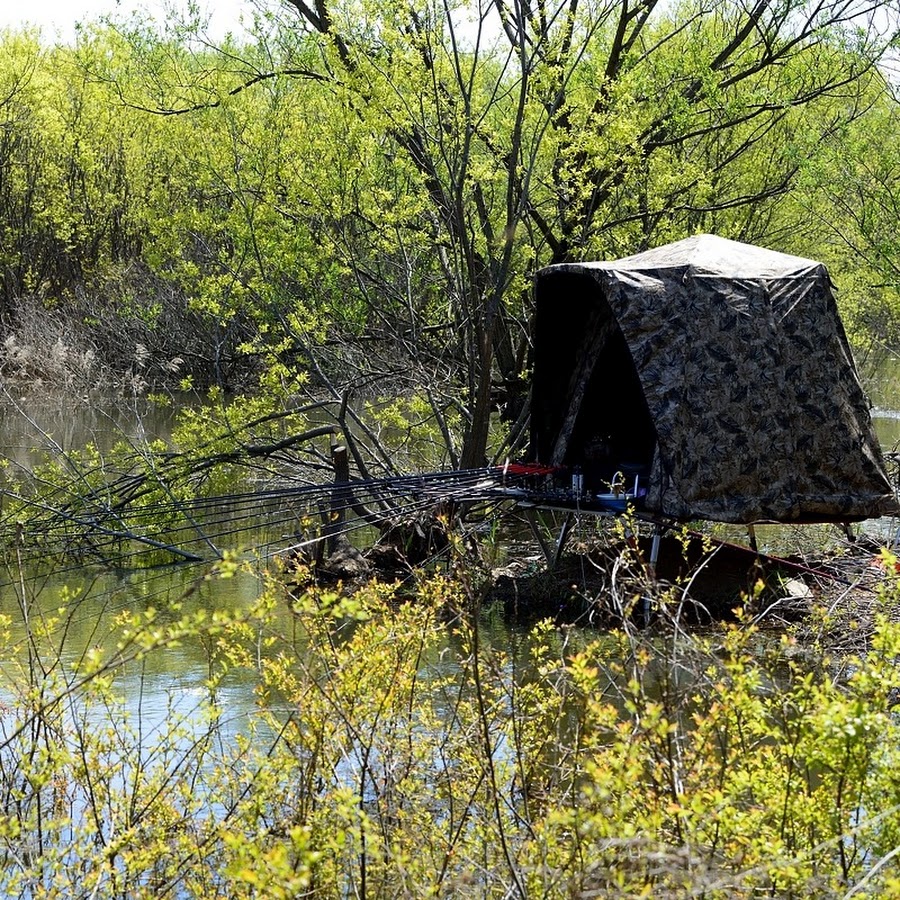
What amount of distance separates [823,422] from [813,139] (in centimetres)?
831

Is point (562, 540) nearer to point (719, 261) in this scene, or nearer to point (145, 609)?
point (719, 261)

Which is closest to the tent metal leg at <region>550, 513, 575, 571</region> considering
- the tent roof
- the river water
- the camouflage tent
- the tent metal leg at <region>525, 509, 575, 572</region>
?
the tent metal leg at <region>525, 509, 575, 572</region>

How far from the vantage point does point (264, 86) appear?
16.4m

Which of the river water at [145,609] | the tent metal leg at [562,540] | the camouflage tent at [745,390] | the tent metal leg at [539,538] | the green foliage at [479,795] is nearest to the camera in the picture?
the green foliage at [479,795]

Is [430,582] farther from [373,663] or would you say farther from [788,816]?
[788,816]

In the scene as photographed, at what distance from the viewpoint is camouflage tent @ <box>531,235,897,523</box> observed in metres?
10.5

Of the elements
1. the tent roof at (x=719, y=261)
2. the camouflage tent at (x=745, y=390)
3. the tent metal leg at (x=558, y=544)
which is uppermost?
the tent roof at (x=719, y=261)

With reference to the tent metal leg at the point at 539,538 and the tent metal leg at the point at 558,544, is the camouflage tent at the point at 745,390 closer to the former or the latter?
the tent metal leg at the point at 558,544

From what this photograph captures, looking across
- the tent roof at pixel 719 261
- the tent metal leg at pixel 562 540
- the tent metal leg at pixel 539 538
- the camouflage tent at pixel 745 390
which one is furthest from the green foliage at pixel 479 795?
the tent metal leg at pixel 539 538

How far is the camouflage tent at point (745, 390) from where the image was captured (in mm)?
10500

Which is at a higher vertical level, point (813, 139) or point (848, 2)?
point (848, 2)

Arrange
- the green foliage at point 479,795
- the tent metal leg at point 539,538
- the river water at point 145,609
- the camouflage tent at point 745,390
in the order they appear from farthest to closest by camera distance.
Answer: the tent metal leg at point 539,538 → the camouflage tent at point 745,390 → the river water at point 145,609 → the green foliage at point 479,795

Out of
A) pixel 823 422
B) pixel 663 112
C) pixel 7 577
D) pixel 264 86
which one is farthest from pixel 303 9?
pixel 823 422

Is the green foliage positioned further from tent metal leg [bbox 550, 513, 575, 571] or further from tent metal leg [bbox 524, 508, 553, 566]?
tent metal leg [bbox 524, 508, 553, 566]
